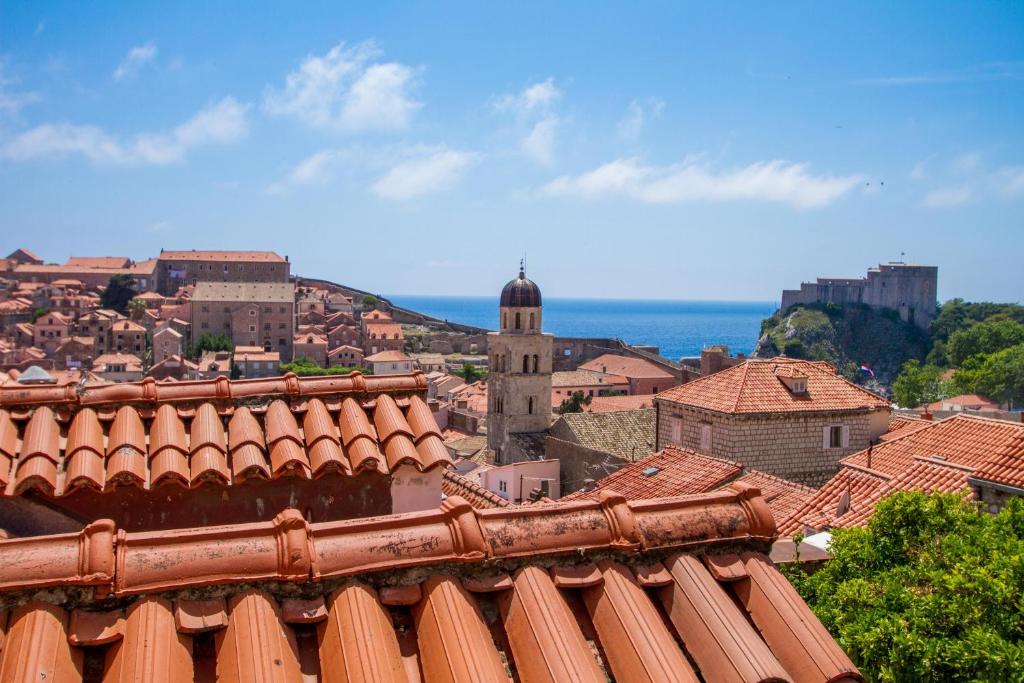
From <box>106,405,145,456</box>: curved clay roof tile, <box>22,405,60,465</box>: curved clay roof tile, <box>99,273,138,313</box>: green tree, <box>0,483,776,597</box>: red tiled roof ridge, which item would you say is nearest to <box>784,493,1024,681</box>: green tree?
<box>0,483,776,597</box>: red tiled roof ridge

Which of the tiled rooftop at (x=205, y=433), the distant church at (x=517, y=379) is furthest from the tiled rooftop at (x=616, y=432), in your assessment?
the tiled rooftop at (x=205, y=433)

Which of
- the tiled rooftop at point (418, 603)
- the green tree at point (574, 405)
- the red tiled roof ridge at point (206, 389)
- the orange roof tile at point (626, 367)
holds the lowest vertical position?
the green tree at point (574, 405)

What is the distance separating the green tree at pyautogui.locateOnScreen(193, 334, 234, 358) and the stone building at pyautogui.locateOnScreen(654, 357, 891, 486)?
2935 inches

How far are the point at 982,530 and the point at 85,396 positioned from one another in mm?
7198

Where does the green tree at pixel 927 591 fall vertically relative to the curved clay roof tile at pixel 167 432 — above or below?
below

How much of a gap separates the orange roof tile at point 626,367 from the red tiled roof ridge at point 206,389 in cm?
6772

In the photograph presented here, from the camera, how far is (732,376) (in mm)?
22828

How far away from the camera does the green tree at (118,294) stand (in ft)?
339

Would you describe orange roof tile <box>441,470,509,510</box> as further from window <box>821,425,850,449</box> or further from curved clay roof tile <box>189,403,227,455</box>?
window <box>821,425,850,449</box>

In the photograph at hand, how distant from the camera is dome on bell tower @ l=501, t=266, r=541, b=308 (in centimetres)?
4300

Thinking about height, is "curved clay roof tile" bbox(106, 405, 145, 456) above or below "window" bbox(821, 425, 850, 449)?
above

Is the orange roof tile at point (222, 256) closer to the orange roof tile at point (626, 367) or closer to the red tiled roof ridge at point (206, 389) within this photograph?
the orange roof tile at point (626, 367)

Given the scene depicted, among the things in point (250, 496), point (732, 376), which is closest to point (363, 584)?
point (250, 496)

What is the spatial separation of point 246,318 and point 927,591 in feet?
307
